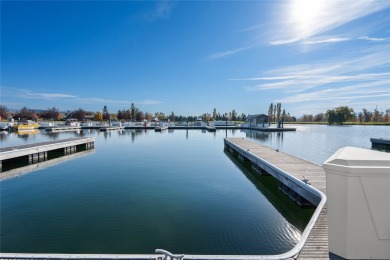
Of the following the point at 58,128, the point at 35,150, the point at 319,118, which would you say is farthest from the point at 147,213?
the point at 319,118

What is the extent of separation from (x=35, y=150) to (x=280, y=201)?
14.9m

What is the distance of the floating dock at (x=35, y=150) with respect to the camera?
13.5 m

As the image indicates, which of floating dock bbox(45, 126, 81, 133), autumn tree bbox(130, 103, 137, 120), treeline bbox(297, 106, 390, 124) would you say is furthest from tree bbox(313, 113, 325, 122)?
floating dock bbox(45, 126, 81, 133)

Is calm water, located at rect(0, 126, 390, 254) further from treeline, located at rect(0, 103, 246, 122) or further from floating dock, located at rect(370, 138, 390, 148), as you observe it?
treeline, located at rect(0, 103, 246, 122)

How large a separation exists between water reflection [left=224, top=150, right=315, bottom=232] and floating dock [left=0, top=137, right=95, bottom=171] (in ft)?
42.8

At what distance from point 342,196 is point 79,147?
74.2 ft

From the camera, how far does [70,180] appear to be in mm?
Result: 10547

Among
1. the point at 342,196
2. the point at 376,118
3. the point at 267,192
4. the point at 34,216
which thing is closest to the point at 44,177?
the point at 34,216

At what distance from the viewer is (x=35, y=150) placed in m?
15.1

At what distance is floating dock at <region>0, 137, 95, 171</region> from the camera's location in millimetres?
13530

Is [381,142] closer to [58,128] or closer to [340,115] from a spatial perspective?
[58,128]

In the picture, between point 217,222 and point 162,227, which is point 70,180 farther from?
point 217,222

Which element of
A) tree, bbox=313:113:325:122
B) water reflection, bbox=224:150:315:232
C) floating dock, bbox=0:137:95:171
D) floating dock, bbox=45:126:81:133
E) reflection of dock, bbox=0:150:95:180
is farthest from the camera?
tree, bbox=313:113:325:122

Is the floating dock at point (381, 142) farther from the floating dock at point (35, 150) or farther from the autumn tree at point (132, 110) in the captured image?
the autumn tree at point (132, 110)
